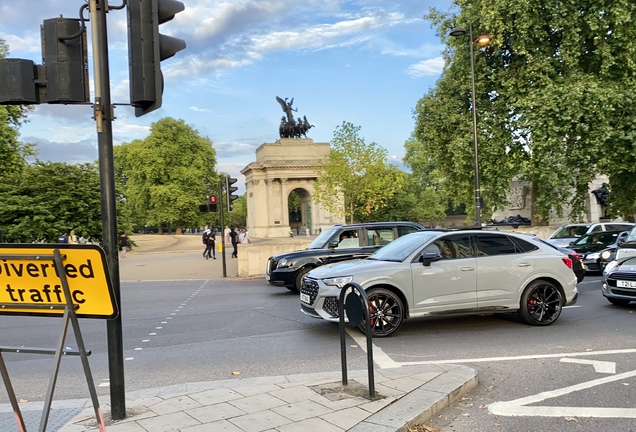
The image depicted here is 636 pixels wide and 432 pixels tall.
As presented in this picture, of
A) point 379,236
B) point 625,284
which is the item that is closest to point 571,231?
point 379,236

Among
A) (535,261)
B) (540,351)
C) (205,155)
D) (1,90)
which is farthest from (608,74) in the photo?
(205,155)

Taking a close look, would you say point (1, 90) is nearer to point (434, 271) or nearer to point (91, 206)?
point (434, 271)

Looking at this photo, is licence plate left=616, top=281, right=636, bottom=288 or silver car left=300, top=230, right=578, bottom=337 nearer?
silver car left=300, top=230, right=578, bottom=337

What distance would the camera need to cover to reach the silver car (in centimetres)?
841

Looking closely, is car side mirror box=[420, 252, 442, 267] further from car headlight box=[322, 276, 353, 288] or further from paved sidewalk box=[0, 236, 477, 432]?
paved sidewalk box=[0, 236, 477, 432]

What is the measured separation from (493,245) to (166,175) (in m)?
65.7

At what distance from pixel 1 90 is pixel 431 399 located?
14.8 ft

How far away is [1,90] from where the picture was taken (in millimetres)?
4219

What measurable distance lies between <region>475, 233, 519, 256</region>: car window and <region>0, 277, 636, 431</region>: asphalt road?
4.17 feet

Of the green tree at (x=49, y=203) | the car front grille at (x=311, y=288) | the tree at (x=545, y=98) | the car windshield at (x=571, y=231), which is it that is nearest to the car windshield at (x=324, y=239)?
the car front grille at (x=311, y=288)

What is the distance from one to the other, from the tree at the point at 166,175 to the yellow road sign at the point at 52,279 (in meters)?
66.3

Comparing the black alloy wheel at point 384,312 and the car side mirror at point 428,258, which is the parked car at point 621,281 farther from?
the black alloy wheel at point 384,312

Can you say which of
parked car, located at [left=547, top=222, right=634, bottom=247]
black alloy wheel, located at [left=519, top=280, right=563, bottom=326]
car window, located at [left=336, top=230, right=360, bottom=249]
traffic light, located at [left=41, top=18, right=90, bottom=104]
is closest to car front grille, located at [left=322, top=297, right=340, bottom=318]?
black alloy wheel, located at [left=519, top=280, right=563, bottom=326]

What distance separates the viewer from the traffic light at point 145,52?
4.38 m
